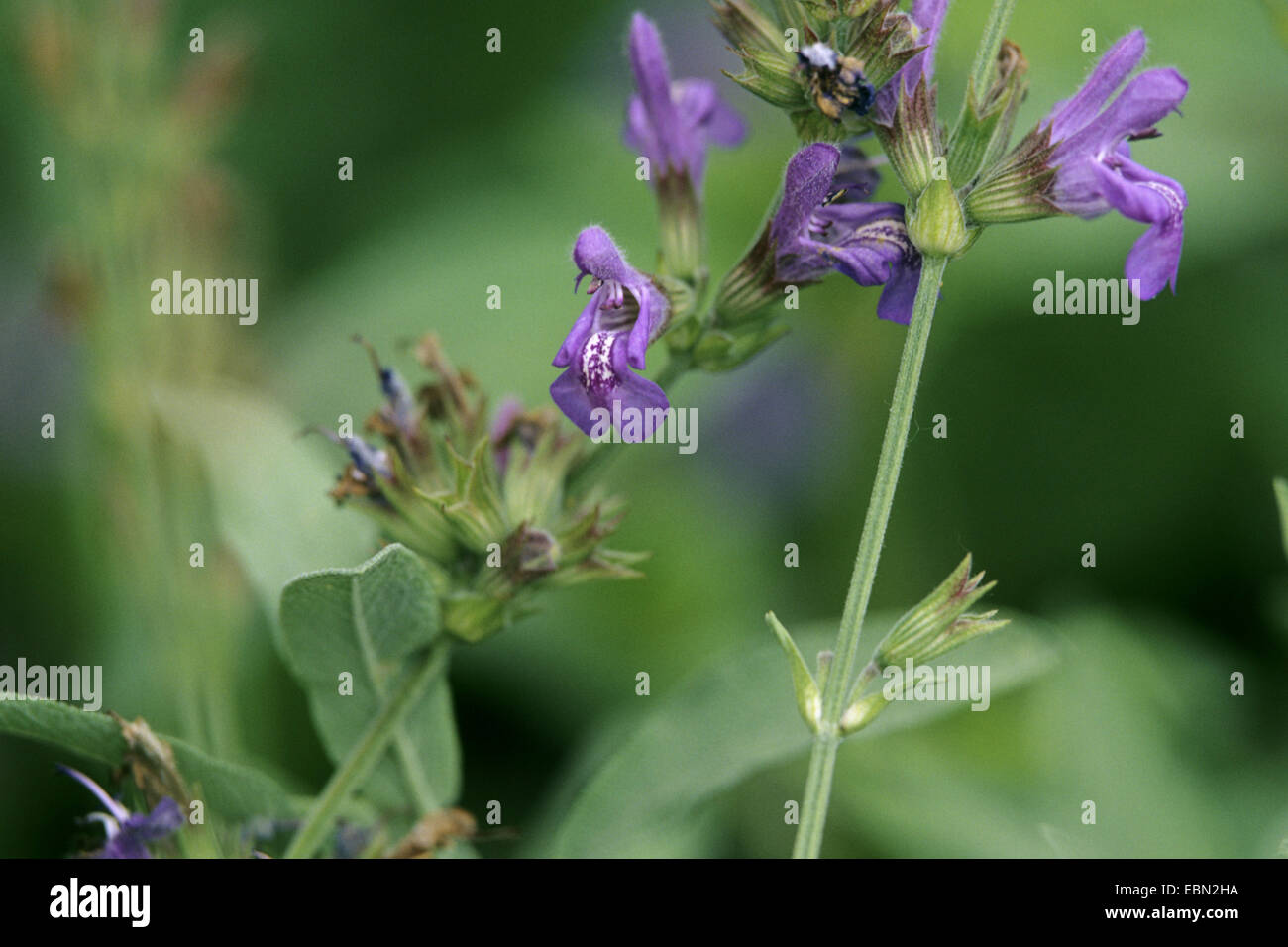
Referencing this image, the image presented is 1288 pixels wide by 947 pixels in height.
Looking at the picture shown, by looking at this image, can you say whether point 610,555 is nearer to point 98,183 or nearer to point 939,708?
point 939,708

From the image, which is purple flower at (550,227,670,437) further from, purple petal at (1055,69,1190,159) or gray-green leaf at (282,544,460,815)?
purple petal at (1055,69,1190,159)

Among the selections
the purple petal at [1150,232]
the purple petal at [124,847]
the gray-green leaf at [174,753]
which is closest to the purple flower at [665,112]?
the purple petal at [1150,232]

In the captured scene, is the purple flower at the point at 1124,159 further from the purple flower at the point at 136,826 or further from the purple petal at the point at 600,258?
the purple flower at the point at 136,826

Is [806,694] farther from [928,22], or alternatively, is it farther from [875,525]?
[928,22]

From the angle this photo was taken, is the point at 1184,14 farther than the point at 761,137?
No

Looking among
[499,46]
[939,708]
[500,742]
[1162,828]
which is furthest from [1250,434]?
[499,46]

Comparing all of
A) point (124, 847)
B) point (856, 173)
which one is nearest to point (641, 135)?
point (856, 173)
